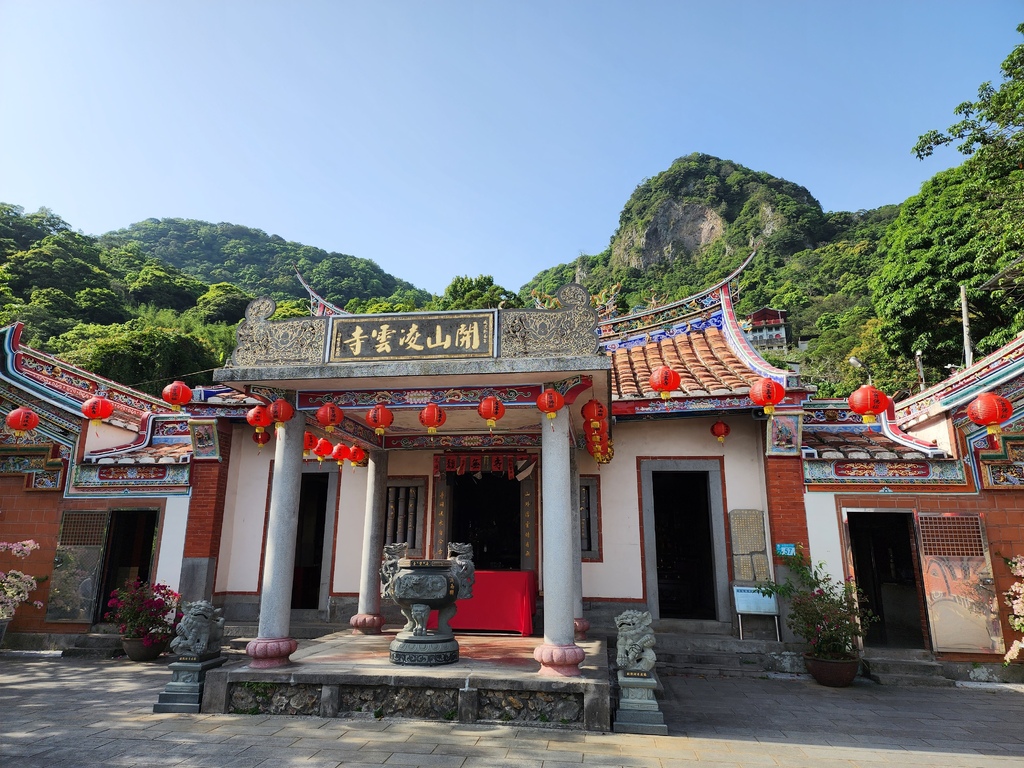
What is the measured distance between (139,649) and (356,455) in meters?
3.99

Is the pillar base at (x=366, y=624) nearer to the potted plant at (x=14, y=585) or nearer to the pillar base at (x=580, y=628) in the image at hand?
the pillar base at (x=580, y=628)

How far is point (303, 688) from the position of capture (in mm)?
5887

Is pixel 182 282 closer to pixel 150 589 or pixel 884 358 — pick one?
pixel 150 589

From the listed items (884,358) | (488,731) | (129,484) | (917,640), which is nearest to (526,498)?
(488,731)

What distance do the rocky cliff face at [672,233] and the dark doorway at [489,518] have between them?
58328 millimetres

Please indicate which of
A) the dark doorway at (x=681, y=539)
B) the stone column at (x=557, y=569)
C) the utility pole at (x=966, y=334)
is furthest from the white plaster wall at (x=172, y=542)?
the utility pole at (x=966, y=334)

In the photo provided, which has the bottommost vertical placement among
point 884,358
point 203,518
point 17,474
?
point 203,518

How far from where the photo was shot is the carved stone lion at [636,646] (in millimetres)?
5703

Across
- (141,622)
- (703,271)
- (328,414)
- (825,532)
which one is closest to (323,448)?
(328,414)

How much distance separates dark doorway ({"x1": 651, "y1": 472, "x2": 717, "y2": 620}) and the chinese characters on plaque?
24.0ft

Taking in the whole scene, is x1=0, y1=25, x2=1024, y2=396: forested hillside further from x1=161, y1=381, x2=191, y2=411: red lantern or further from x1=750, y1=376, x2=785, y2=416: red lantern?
x1=161, y1=381, x2=191, y2=411: red lantern

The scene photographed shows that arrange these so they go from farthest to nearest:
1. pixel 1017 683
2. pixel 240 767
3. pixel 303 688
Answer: pixel 1017 683 → pixel 303 688 → pixel 240 767

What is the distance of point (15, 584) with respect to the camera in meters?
8.84

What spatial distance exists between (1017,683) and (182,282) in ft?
149
